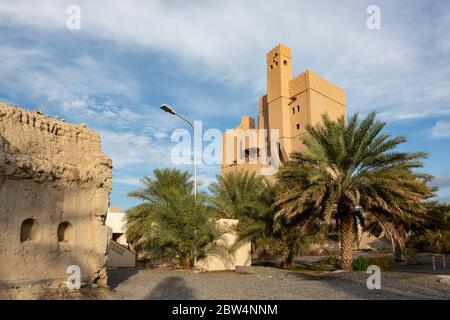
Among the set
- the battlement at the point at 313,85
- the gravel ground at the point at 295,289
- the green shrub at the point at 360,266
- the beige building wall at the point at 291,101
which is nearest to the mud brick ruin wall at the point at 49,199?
the gravel ground at the point at 295,289

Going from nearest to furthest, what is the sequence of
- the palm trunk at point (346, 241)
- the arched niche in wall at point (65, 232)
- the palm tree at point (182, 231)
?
the arched niche in wall at point (65, 232), the palm trunk at point (346, 241), the palm tree at point (182, 231)

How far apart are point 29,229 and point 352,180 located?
10.7 meters

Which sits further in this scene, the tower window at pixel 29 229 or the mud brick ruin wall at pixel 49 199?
the tower window at pixel 29 229

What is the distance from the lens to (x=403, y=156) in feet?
43.5

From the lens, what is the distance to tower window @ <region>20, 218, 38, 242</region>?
7821mm

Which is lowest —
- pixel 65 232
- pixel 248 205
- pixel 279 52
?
pixel 65 232

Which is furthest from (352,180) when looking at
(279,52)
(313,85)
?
(279,52)

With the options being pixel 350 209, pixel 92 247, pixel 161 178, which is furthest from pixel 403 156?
pixel 161 178

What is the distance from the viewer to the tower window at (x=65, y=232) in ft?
28.5

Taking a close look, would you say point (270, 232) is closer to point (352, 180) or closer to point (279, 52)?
point (352, 180)

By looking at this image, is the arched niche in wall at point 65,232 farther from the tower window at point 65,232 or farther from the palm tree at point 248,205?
the palm tree at point 248,205

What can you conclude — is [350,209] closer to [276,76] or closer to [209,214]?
[209,214]

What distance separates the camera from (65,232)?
28.8 ft
